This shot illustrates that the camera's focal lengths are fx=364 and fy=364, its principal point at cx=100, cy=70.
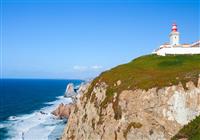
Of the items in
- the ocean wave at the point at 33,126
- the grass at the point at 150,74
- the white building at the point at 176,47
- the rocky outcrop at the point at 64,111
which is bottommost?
the ocean wave at the point at 33,126

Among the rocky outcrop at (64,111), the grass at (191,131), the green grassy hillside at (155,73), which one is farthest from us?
the rocky outcrop at (64,111)

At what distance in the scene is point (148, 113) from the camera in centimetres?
4612

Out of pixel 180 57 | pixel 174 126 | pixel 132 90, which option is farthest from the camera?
pixel 180 57

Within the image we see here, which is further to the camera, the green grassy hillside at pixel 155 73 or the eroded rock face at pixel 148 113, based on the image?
the green grassy hillside at pixel 155 73

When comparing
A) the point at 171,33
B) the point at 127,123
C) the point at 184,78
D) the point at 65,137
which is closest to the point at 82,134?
the point at 65,137

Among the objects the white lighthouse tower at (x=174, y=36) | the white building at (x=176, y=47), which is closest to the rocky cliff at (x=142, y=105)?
the white building at (x=176, y=47)

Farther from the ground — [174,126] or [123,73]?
[123,73]

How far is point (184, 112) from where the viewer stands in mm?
45312

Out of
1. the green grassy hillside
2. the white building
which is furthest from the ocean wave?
the white building

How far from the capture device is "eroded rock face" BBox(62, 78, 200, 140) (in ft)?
147

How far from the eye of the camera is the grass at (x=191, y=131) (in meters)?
40.9

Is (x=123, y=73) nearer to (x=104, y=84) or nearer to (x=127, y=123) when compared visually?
(x=104, y=84)

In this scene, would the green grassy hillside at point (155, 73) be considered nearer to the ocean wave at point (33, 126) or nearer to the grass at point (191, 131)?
the grass at point (191, 131)

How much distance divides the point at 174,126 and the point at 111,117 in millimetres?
8652
